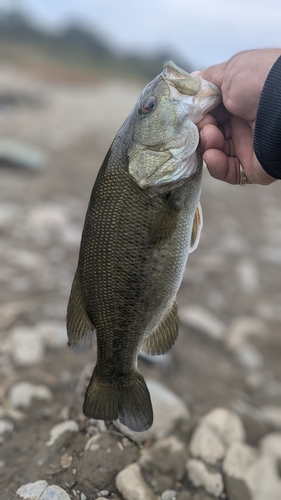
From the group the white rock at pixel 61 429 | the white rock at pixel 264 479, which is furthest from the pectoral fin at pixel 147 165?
the white rock at pixel 264 479

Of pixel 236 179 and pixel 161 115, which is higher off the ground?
pixel 161 115

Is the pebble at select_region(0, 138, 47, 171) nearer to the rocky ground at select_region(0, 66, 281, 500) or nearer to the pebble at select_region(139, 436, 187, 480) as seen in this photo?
the rocky ground at select_region(0, 66, 281, 500)

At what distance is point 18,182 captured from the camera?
22.2ft

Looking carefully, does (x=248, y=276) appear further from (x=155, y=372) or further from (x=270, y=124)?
(x=270, y=124)

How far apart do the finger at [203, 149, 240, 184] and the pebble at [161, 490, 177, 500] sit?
1.65 metres

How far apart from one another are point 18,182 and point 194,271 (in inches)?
120

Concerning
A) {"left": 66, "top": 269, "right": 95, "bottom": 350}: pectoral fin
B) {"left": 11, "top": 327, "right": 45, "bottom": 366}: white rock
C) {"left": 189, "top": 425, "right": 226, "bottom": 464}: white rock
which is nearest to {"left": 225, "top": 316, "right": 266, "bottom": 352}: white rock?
{"left": 189, "top": 425, "right": 226, "bottom": 464}: white rock

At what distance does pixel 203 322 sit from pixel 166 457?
1712 mm

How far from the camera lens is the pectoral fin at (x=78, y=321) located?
6.48 ft

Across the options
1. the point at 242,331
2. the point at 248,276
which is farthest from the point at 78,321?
the point at 248,276

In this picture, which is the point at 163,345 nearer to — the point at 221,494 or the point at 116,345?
the point at 116,345

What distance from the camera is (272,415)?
3488 millimetres

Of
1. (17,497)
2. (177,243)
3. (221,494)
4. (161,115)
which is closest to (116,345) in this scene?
(177,243)

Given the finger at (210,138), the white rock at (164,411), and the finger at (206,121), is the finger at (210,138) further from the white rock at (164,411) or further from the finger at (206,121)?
the white rock at (164,411)
